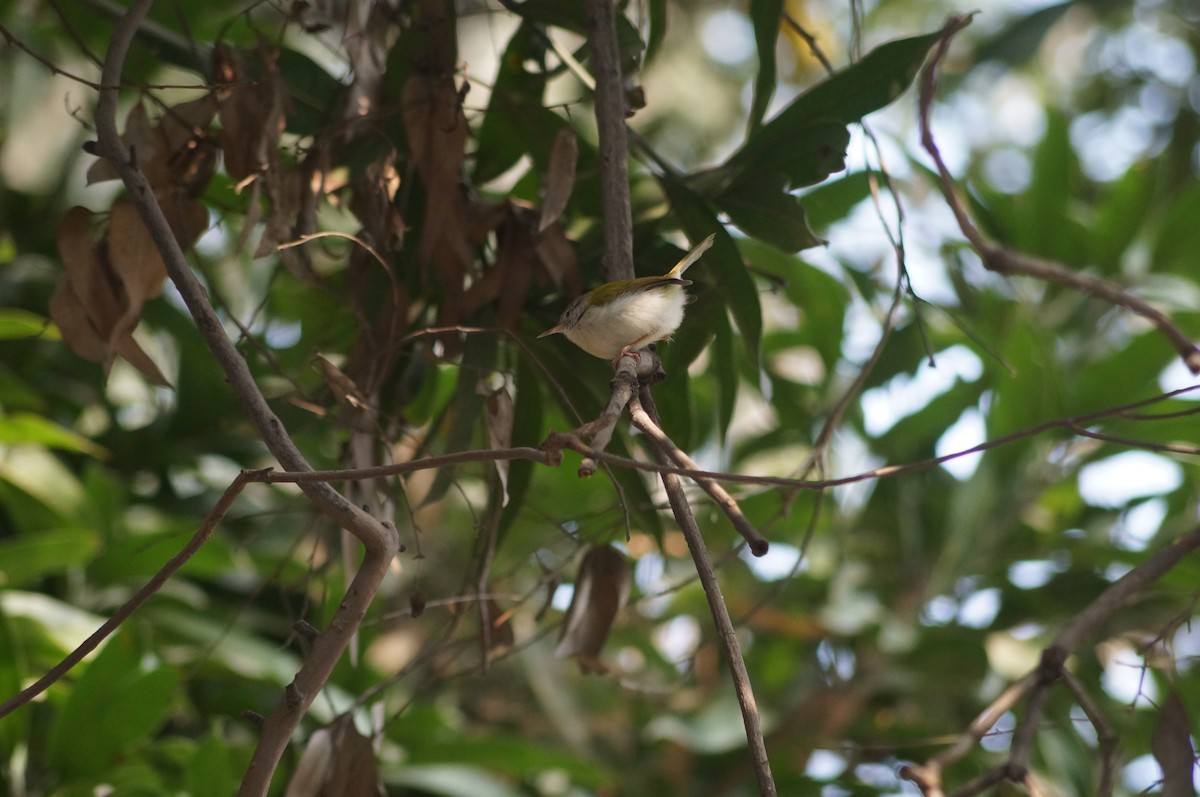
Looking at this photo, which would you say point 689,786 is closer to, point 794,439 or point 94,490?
point 794,439

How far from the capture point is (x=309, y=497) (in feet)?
2.66

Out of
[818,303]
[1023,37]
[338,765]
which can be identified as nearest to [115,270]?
[338,765]

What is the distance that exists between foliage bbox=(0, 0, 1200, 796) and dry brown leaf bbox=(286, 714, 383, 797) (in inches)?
0.8

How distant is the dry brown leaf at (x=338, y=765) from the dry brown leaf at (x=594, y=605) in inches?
9.8

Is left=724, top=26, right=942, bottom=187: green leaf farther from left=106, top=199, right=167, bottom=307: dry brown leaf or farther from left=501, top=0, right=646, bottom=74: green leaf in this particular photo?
left=106, top=199, right=167, bottom=307: dry brown leaf

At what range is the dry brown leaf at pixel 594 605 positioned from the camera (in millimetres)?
1161

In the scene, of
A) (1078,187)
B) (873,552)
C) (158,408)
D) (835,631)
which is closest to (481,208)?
(158,408)

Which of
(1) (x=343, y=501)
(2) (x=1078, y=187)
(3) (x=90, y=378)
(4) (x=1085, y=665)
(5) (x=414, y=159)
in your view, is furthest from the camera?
(2) (x=1078, y=187)

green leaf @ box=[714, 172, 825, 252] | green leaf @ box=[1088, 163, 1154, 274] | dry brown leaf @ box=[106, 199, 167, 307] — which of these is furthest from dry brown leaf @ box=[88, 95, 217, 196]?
green leaf @ box=[1088, 163, 1154, 274]

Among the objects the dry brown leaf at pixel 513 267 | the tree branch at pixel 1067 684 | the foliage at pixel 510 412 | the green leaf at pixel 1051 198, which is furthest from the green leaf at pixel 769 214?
the green leaf at pixel 1051 198

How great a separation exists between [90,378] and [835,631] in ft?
5.21

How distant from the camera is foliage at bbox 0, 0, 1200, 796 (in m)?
1.20

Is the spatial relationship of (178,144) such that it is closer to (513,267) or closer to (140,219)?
(140,219)

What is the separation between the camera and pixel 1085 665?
2.17m
